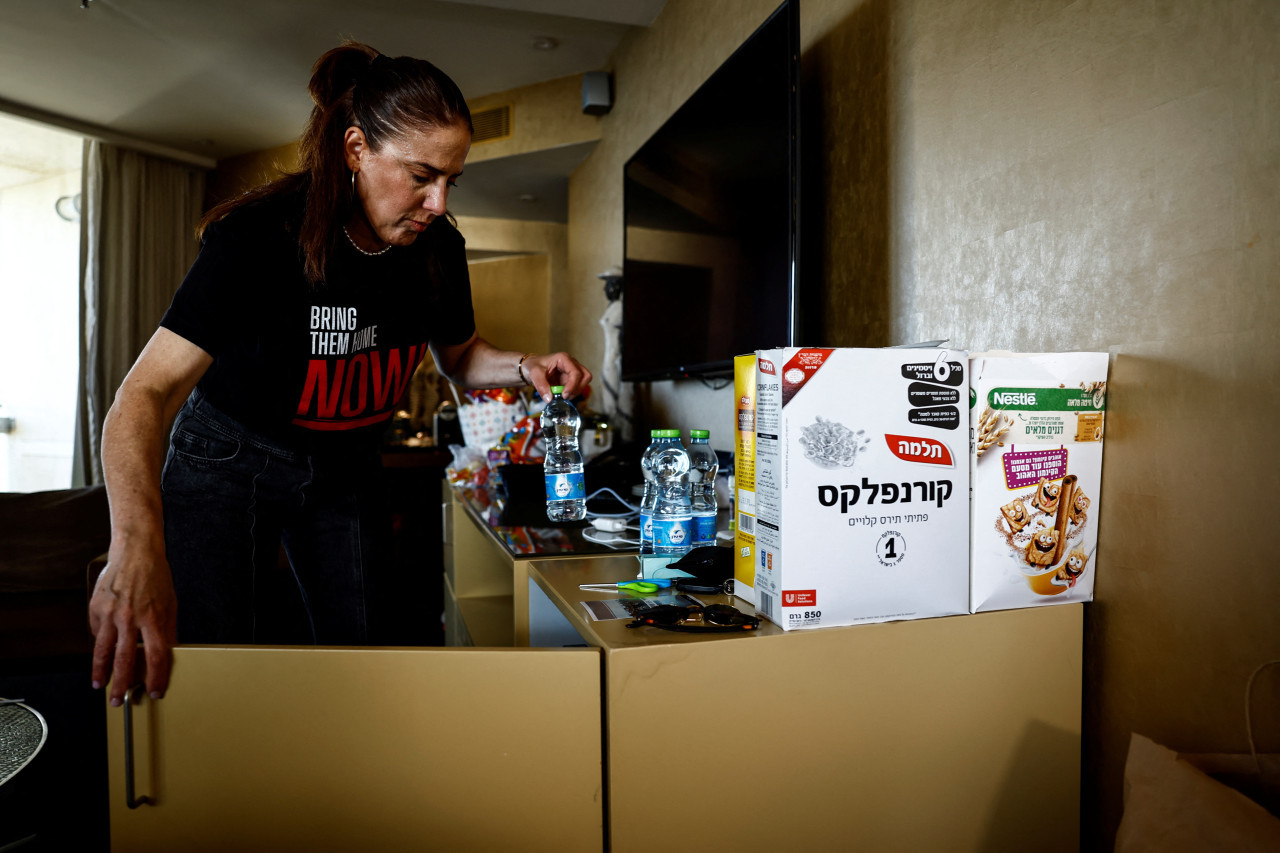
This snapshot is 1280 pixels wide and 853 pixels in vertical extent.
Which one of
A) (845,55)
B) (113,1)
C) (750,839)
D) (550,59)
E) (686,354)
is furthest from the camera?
(550,59)

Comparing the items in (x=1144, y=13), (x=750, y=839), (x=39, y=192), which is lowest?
(x=750, y=839)

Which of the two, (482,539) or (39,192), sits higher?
(39,192)

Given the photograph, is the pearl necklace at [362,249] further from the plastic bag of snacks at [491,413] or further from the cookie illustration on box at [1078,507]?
the plastic bag of snacks at [491,413]

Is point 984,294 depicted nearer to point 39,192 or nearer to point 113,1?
point 113,1

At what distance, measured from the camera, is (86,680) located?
1665 millimetres

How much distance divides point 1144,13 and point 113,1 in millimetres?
3642

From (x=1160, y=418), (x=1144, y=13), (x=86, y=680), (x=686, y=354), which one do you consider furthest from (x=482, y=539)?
(x=1144, y=13)

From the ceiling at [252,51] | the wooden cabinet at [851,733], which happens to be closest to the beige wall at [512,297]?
the ceiling at [252,51]

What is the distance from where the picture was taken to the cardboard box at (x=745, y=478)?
3.02 feet

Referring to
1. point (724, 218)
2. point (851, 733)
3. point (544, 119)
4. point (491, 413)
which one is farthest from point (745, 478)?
point (544, 119)

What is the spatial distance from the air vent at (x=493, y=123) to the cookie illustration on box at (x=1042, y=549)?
346 centimetres

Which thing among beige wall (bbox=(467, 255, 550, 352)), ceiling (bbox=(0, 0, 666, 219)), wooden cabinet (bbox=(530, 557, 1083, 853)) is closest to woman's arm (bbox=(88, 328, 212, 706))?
wooden cabinet (bbox=(530, 557, 1083, 853))

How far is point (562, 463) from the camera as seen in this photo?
6.15 feet

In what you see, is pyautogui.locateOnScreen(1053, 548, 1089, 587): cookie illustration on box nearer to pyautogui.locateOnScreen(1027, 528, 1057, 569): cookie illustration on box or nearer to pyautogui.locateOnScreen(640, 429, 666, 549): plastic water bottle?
pyautogui.locateOnScreen(1027, 528, 1057, 569): cookie illustration on box
